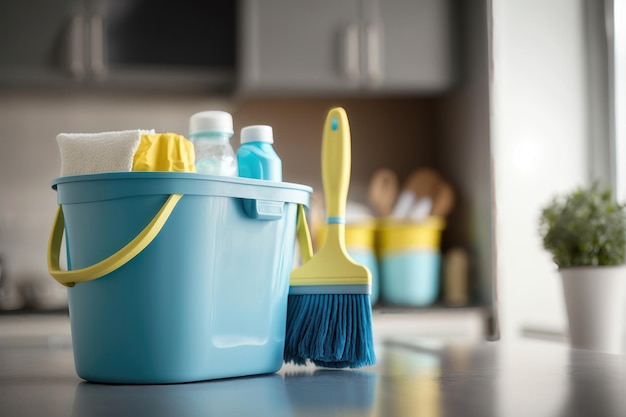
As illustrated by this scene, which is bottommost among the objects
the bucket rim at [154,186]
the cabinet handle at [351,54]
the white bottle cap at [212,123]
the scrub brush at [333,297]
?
the scrub brush at [333,297]

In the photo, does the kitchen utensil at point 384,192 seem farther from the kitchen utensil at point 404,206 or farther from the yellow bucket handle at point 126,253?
the yellow bucket handle at point 126,253

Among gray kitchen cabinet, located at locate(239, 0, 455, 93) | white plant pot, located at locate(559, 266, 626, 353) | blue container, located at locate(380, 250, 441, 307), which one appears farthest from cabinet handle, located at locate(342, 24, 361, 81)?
white plant pot, located at locate(559, 266, 626, 353)

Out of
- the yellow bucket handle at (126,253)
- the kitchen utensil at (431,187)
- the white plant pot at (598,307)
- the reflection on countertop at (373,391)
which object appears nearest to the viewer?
the reflection on countertop at (373,391)

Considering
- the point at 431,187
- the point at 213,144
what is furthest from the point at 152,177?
the point at 431,187

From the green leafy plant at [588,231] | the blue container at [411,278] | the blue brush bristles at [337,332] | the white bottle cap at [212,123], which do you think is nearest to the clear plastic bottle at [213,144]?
the white bottle cap at [212,123]

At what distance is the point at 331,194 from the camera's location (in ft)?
2.52

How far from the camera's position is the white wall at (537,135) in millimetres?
2496

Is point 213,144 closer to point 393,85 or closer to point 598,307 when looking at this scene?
point 598,307

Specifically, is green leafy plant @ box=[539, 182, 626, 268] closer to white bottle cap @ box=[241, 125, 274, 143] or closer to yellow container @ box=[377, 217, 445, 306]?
yellow container @ box=[377, 217, 445, 306]

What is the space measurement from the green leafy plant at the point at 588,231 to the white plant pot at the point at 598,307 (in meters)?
0.04

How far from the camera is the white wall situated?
2.50 meters

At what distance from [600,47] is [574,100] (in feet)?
0.59

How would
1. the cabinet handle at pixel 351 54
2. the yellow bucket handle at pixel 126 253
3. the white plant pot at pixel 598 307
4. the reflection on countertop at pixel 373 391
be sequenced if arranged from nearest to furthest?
the reflection on countertop at pixel 373 391, the yellow bucket handle at pixel 126 253, the white plant pot at pixel 598 307, the cabinet handle at pixel 351 54

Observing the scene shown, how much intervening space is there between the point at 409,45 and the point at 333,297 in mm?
1915
